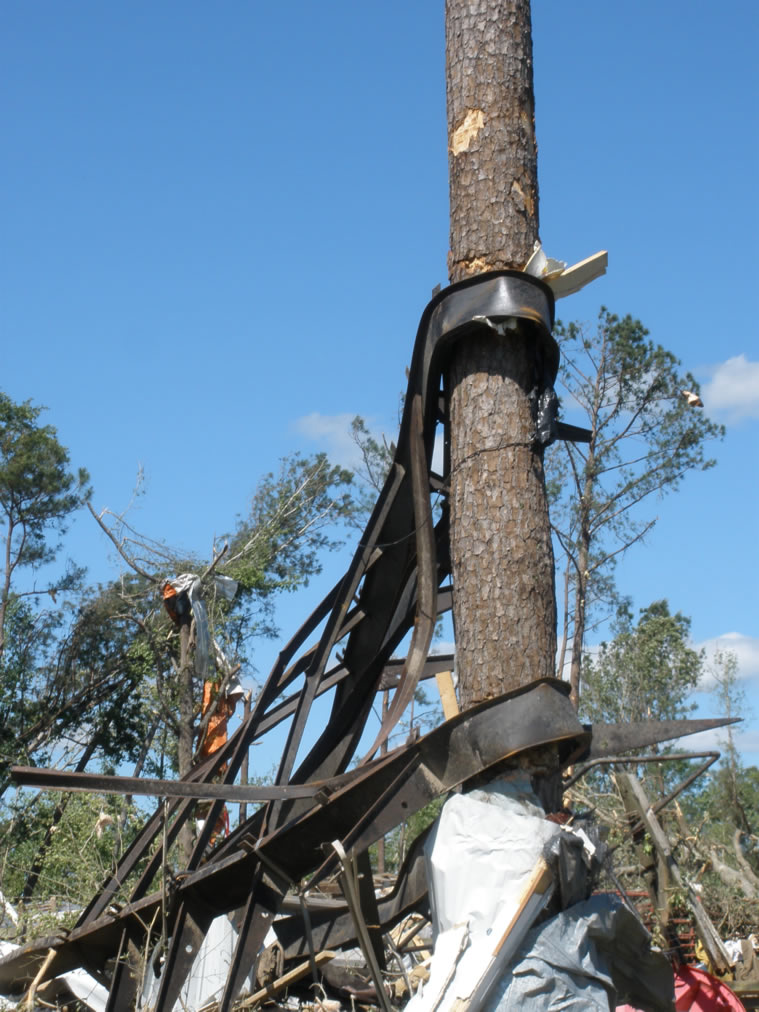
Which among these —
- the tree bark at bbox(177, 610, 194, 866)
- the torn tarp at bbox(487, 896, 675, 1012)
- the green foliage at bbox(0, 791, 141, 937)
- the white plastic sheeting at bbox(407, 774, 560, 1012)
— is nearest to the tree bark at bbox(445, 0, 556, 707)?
the white plastic sheeting at bbox(407, 774, 560, 1012)

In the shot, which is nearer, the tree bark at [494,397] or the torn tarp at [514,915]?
the torn tarp at [514,915]

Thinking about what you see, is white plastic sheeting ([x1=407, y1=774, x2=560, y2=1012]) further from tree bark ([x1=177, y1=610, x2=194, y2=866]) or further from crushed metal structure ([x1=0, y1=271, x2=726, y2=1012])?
tree bark ([x1=177, y1=610, x2=194, y2=866])

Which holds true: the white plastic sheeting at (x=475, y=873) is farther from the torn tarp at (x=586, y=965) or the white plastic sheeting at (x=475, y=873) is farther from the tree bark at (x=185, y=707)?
the tree bark at (x=185, y=707)

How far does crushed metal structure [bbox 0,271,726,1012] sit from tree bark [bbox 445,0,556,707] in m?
0.16

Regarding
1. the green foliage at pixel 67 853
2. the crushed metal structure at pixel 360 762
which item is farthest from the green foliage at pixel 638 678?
the crushed metal structure at pixel 360 762

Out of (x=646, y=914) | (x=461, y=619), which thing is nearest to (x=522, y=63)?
(x=461, y=619)

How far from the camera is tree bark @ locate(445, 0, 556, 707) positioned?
418 cm

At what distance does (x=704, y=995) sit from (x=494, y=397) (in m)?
3.94

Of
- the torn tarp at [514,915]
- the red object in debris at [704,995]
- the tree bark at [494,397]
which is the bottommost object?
the red object in debris at [704,995]

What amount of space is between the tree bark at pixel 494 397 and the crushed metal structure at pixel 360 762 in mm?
162

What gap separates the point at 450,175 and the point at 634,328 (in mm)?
16935

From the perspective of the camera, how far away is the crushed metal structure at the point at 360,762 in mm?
4047

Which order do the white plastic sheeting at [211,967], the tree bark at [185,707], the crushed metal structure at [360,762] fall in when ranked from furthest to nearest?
the tree bark at [185,707], the white plastic sheeting at [211,967], the crushed metal structure at [360,762]

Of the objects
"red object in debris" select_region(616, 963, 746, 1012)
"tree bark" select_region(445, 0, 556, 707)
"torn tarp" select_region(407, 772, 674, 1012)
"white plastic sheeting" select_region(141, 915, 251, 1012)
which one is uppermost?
"tree bark" select_region(445, 0, 556, 707)
